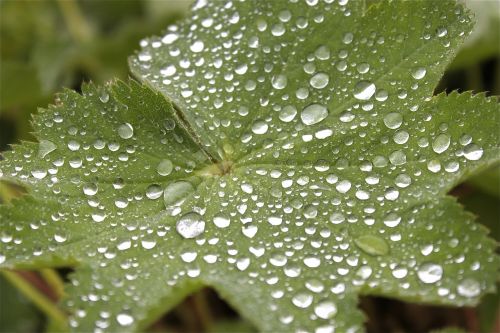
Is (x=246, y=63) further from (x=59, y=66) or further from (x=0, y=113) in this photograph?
(x=0, y=113)

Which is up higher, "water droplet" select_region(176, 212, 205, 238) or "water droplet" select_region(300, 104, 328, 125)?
"water droplet" select_region(300, 104, 328, 125)

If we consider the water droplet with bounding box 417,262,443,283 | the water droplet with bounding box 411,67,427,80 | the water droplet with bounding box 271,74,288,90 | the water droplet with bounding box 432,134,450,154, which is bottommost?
the water droplet with bounding box 417,262,443,283

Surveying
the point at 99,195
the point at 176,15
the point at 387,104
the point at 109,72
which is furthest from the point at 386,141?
the point at 109,72

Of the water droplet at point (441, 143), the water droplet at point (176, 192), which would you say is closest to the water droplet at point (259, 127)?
the water droplet at point (176, 192)

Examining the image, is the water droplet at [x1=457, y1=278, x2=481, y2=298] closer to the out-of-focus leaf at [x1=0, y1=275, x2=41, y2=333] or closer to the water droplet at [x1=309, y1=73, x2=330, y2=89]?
the water droplet at [x1=309, y1=73, x2=330, y2=89]

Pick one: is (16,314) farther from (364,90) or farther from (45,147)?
(364,90)

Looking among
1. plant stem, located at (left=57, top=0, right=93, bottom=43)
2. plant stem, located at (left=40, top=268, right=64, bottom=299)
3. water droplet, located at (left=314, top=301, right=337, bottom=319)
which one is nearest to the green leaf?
water droplet, located at (left=314, top=301, right=337, bottom=319)

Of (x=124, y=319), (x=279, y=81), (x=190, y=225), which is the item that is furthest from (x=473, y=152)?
(x=124, y=319)
